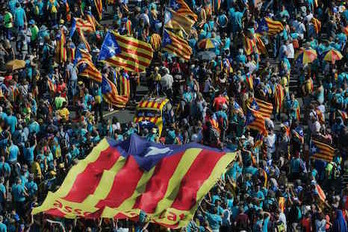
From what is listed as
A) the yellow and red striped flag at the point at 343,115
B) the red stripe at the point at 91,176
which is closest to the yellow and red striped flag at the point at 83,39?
the yellow and red striped flag at the point at 343,115

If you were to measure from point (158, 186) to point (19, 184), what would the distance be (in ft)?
20.0

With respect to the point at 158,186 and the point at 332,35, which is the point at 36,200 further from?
the point at 332,35

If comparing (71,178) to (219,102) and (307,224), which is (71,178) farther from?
(219,102)

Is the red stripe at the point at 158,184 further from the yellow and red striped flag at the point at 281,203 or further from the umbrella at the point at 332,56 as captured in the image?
the umbrella at the point at 332,56

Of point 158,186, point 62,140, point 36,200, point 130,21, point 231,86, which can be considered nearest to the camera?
point 158,186

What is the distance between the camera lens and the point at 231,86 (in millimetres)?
54375

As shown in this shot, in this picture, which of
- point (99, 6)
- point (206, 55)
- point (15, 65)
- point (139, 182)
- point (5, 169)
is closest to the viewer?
point (139, 182)

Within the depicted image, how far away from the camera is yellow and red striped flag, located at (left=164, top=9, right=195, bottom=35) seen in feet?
185

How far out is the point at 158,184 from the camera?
43.8m

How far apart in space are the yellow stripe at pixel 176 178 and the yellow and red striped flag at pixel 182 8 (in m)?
13.7

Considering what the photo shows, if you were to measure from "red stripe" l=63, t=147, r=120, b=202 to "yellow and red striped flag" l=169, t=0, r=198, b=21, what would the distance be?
43.8 feet

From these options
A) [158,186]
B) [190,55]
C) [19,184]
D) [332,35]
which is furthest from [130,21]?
[158,186]

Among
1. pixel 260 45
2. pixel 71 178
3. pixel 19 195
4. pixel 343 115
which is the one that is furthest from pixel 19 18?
pixel 71 178

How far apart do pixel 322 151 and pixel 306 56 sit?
20.8ft
